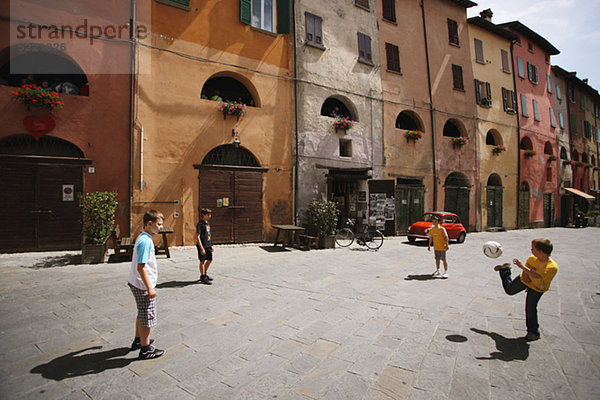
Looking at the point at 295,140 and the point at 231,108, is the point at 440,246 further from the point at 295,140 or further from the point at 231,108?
the point at 231,108

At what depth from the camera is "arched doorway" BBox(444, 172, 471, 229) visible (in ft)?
57.7

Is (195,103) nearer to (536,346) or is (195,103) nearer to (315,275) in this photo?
(315,275)

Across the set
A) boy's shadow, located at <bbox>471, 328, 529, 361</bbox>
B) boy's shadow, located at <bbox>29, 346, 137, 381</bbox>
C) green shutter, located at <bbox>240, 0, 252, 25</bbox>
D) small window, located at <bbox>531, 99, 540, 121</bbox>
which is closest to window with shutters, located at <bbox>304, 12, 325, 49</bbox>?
green shutter, located at <bbox>240, 0, 252, 25</bbox>

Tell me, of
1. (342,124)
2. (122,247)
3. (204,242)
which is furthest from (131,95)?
(342,124)

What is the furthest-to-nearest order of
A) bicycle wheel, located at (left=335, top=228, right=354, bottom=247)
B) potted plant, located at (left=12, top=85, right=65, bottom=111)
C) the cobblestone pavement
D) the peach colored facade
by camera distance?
bicycle wheel, located at (left=335, top=228, right=354, bottom=247) < the peach colored facade < potted plant, located at (left=12, top=85, right=65, bottom=111) < the cobblestone pavement

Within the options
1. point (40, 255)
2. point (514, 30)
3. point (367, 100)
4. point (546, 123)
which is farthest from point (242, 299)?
point (546, 123)

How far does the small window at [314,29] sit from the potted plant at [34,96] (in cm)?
921

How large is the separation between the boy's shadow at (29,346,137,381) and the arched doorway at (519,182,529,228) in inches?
980

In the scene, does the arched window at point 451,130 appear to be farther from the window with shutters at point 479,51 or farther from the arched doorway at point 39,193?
the arched doorway at point 39,193

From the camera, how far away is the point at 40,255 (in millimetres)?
7848

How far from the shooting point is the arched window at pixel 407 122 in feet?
54.8

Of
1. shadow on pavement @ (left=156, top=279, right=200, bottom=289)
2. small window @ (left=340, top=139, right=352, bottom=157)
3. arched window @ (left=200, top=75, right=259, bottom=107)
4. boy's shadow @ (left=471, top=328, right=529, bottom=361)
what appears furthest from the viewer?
small window @ (left=340, top=139, right=352, bottom=157)

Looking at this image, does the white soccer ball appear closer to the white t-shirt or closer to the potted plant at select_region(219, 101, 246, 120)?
the white t-shirt

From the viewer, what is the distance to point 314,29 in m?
13.0
